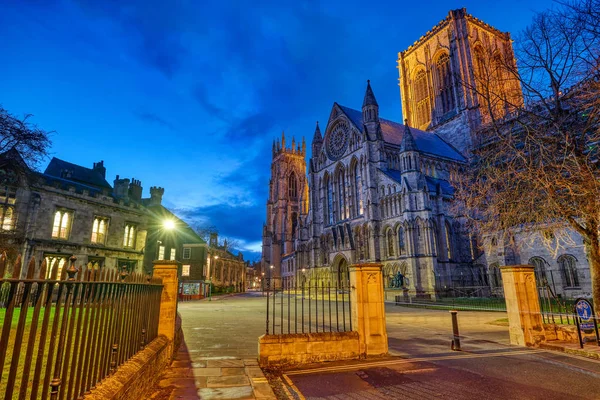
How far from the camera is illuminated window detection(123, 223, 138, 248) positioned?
90.3 feet

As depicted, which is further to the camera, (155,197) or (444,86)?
(444,86)

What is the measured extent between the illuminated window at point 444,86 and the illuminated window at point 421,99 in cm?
299

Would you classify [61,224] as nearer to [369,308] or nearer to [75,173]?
[75,173]

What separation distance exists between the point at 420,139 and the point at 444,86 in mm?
14165

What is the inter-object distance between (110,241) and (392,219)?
87.8 ft

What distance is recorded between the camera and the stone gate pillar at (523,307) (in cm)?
873

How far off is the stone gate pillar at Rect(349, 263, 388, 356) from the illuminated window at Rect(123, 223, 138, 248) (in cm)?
2510

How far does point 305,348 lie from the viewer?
7.09 meters

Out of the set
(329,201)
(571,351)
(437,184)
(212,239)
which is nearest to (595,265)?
(571,351)

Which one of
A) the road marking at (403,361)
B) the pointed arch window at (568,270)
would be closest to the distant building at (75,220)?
the road marking at (403,361)

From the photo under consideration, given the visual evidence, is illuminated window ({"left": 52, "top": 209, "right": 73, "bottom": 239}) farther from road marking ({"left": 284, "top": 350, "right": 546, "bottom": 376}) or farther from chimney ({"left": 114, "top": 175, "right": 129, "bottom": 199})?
road marking ({"left": 284, "top": 350, "right": 546, "bottom": 376})

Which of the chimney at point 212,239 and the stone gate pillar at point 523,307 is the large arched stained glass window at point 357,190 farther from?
the stone gate pillar at point 523,307

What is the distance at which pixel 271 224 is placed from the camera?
80438 mm

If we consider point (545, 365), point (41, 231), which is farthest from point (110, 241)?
point (545, 365)
